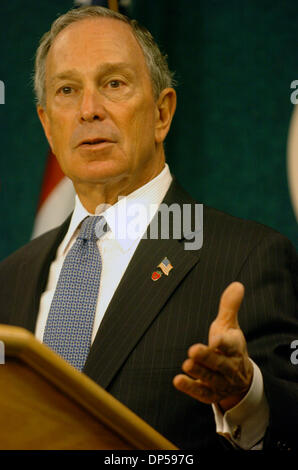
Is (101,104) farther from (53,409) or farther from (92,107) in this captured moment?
(53,409)

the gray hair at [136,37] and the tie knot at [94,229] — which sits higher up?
the gray hair at [136,37]

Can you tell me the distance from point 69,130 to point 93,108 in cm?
11

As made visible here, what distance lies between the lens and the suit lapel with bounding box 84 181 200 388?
4.89 feet

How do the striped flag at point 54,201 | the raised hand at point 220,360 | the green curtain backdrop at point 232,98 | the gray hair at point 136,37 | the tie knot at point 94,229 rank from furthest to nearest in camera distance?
the striped flag at point 54,201
the green curtain backdrop at point 232,98
the gray hair at point 136,37
the tie knot at point 94,229
the raised hand at point 220,360

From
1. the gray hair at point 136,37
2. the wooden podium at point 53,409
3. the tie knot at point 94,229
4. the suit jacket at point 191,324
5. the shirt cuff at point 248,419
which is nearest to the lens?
the wooden podium at point 53,409

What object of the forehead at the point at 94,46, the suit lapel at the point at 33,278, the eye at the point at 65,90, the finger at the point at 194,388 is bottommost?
the finger at the point at 194,388

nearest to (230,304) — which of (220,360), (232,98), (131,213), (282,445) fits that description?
(220,360)

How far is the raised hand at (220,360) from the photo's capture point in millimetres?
1057

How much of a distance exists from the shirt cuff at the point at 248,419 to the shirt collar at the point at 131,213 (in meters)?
0.61

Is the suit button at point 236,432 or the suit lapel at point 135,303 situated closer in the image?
the suit button at point 236,432

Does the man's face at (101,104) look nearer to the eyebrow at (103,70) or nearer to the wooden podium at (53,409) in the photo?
the eyebrow at (103,70)

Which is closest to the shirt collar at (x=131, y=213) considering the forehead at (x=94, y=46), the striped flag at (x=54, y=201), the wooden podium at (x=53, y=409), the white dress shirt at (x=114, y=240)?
the white dress shirt at (x=114, y=240)

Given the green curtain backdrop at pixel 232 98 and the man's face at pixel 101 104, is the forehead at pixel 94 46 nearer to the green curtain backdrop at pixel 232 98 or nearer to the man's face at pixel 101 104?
the man's face at pixel 101 104

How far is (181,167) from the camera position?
270cm
